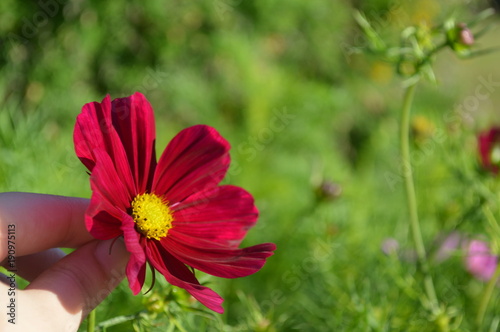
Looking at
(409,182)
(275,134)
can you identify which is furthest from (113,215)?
(275,134)

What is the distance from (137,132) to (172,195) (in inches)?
2.1

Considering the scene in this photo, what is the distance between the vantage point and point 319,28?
202 cm

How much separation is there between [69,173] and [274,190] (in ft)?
1.56

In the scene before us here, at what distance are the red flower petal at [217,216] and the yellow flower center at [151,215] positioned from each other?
0.05ft

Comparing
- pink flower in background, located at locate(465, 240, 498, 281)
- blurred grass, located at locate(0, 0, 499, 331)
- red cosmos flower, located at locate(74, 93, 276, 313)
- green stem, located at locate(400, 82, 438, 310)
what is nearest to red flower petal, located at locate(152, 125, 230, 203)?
red cosmos flower, located at locate(74, 93, 276, 313)

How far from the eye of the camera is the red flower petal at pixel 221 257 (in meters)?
0.39

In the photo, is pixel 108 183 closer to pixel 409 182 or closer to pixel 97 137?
pixel 97 137

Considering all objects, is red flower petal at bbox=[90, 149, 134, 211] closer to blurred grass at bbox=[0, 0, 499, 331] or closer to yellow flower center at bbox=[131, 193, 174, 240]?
yellow flower center at bbox=[131, 193, 174, 240]

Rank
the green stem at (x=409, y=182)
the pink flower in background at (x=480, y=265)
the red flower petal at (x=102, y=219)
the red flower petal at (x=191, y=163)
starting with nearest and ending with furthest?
the red flower petal at (x=102, y=219)
the red flower petal at (x=191, y=163)
the green stem at (x=409, y=182)
the pink flower in background at (x=480, y=265)

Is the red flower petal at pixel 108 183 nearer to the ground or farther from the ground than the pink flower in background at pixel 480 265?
farther from the ground

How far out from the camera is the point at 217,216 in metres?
0.45

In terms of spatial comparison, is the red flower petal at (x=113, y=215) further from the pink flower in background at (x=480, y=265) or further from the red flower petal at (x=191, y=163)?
the pink flower in background at (x=480, y=265)

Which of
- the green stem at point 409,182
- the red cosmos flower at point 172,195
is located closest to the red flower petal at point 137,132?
the red cosmos flower at point 172,195

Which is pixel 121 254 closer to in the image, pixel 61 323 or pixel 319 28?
pixel 61 323
